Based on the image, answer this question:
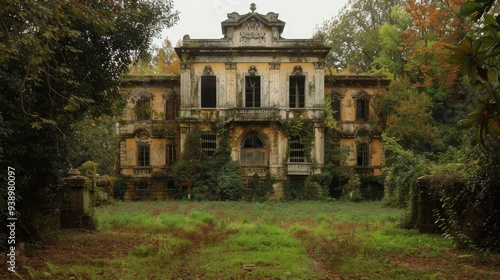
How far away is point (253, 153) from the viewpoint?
3016 centimetres

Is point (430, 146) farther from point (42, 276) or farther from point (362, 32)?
point (42, 276)

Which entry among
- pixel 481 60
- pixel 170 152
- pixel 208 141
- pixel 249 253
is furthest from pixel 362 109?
pixel 481 60

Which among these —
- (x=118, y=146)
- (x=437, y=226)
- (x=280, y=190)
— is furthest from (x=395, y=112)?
(x=437, y=226)

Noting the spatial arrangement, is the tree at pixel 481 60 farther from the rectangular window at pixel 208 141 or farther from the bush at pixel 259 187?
the rectangular window at pixel 208 141

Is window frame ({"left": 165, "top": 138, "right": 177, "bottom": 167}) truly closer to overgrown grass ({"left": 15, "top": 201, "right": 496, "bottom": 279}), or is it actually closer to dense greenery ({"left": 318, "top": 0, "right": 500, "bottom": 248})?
dense greenery ({"left": 318, "top": 0, "right": 500, "bottom": 248})

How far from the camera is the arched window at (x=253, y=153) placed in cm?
3012

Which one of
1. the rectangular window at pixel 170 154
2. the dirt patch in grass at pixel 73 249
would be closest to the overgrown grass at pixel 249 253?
the dirt patch in grass at pixel 73 249

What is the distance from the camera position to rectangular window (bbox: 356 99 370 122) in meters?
32.3

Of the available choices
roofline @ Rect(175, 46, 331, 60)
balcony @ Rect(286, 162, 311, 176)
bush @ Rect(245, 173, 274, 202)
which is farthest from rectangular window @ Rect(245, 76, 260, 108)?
bush @ Rect(245, 173, 274, 202)

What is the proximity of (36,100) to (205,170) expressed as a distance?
19.5m

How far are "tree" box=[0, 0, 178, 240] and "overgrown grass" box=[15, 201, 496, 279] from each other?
1.93m

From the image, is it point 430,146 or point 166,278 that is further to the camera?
point 430,146

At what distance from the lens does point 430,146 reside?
102ft

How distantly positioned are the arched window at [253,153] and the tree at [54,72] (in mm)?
17140
